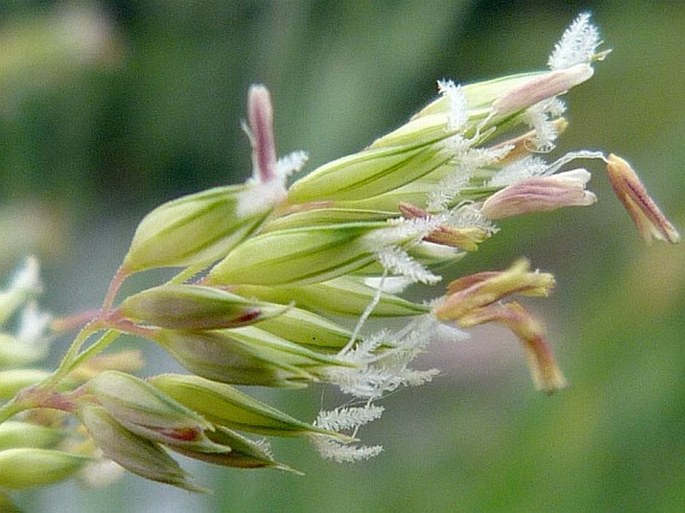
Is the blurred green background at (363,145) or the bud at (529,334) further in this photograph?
the blurred green background at (363,145)

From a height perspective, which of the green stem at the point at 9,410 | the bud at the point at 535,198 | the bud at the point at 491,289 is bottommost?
the bud at the point at 491,289

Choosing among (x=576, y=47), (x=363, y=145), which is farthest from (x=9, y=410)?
(x=363, y=145)

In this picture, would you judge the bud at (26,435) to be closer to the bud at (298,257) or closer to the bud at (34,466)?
the bud at (34,466)

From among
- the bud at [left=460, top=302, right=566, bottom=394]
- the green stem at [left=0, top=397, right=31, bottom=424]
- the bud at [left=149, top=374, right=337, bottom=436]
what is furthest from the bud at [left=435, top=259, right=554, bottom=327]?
the green stem at [left=0, top=397, right=31, bottom=424]

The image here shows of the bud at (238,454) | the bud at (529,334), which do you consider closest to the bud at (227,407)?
the bud at (238,454)

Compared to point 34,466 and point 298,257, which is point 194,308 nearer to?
point 298,257

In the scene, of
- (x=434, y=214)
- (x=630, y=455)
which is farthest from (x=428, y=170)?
(x=630, y=455)
